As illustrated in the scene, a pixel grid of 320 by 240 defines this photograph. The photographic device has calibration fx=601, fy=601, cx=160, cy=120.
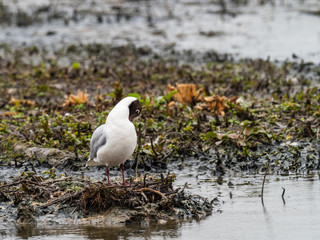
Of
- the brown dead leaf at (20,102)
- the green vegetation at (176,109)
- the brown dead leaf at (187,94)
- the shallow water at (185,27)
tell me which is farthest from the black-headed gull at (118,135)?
the shallow water at (185,27)

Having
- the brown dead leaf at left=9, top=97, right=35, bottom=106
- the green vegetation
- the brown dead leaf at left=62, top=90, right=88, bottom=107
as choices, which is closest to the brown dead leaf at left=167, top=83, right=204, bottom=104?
the green vegetation

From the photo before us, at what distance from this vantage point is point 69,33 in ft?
67.5

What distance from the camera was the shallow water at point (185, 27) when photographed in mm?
18531

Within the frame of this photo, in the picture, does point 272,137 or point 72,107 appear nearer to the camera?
point 272,137

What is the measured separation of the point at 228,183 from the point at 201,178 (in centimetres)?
47

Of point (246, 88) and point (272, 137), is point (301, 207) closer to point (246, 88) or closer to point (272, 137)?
point (272, 137)

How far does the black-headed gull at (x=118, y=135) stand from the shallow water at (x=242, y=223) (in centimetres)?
90

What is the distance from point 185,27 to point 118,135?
14944 mm

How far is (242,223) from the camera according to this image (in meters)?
6.21

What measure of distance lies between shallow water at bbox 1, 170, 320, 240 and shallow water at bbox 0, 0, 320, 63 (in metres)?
10.0

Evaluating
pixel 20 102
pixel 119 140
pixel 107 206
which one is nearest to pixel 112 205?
pixel 107 206

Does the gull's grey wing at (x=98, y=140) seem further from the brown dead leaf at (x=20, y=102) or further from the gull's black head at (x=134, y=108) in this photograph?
the brown dead leaf at (x=20, y=102)

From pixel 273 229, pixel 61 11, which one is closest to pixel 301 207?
pixel 273 229

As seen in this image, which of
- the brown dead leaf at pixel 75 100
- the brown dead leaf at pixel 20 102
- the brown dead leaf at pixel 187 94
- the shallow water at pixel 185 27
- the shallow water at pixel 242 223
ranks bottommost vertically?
the shallow water at pixel 242 223
